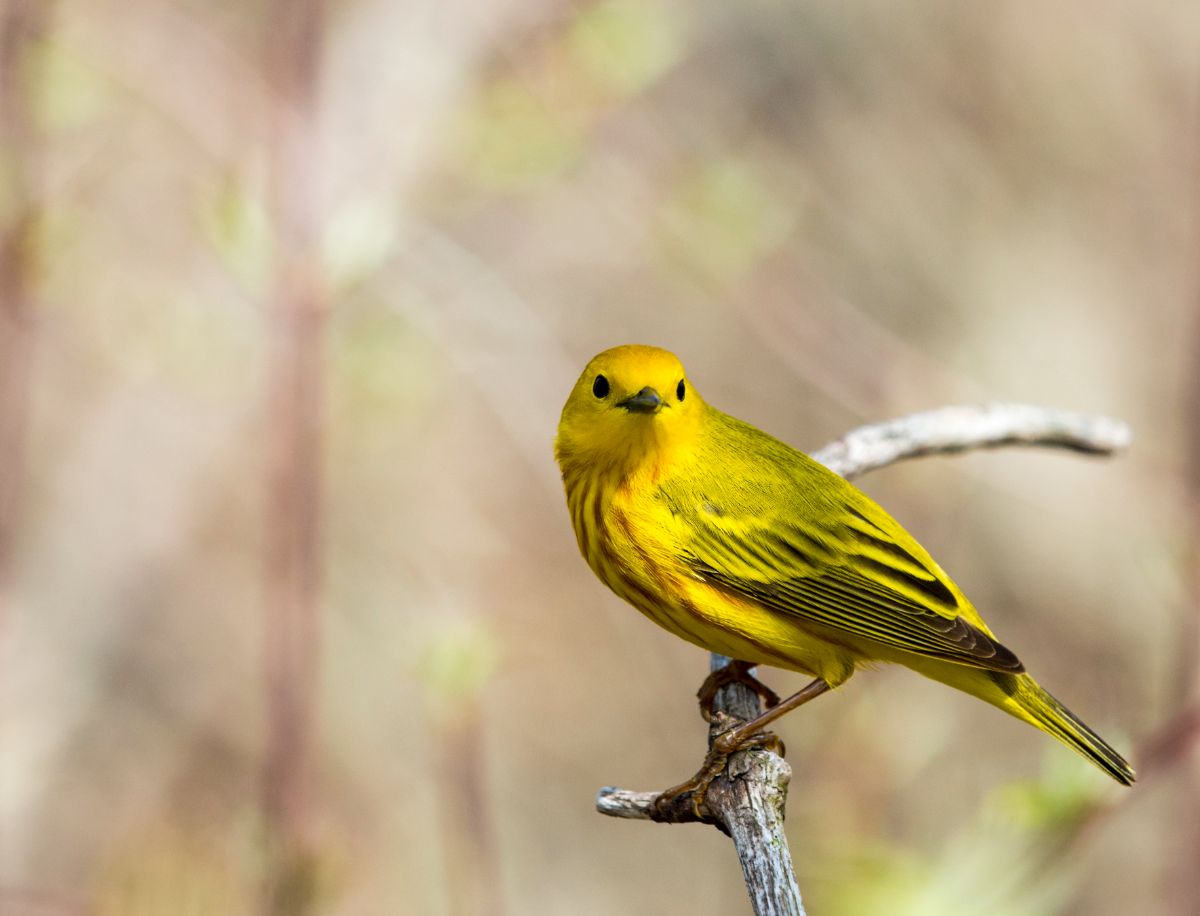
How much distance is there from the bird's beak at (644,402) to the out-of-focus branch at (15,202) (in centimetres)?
177

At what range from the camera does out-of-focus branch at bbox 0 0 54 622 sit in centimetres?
384

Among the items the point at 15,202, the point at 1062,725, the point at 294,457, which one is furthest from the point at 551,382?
the point at 1062,725

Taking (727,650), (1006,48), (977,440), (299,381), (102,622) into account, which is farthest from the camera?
(1006,48)

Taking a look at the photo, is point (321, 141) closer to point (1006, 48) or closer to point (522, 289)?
point (522, 289)

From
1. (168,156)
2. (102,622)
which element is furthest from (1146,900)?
(168,156)

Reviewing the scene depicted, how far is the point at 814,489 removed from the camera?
3975mm

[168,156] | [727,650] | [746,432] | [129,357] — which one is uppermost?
[168,156]

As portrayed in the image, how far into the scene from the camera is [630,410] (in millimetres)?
3803

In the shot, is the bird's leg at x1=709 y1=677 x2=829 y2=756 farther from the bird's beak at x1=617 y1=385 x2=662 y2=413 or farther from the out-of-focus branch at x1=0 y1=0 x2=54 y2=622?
the out-of-focus branch at x1=0 y1=0 x2=54 y2=622

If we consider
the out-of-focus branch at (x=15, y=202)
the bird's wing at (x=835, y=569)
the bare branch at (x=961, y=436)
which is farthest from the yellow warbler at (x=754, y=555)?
the out-of-focus branch at (x=15, y=202)

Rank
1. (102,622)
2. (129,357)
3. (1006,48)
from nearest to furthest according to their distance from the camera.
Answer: (129,357)
(102,622)
(1006,48)

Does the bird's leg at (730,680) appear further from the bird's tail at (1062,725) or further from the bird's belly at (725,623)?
the bird's tail at (1062,725)

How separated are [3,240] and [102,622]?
3.42m

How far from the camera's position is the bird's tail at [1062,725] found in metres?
3.54
